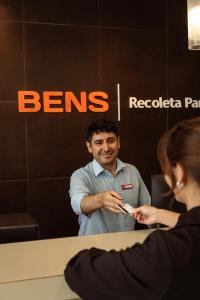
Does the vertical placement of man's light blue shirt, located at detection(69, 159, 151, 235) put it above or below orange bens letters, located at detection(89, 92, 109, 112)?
below

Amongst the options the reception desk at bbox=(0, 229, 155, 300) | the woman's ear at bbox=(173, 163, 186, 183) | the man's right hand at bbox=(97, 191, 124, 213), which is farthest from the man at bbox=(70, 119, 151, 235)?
the woman's ear at bbox=(173, 163, 186, 183)

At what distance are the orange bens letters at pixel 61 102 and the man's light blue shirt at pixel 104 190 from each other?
5.82 ft

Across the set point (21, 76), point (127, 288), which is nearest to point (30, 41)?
point (21, 76)

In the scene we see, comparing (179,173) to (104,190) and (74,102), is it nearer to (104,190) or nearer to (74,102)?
(104,190)

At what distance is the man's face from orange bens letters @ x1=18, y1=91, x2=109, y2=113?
1.73 meters

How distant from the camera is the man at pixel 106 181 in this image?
2641mm

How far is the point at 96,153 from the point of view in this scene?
287 cm

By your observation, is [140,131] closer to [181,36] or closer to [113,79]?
[113,79]

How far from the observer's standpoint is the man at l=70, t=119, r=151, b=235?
2.64 m

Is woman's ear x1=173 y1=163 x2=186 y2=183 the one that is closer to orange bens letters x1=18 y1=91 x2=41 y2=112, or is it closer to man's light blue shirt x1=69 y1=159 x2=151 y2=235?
man's light blue shirt x1=69 y1=159 x2=151 y2=235

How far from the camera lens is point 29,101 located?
4.43 m

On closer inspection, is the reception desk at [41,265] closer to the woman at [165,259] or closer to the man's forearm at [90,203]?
the woman at [165,259]

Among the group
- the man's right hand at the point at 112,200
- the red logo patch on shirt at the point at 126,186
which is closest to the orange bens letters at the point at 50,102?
the red logo patch on shirt at the point at 126,186

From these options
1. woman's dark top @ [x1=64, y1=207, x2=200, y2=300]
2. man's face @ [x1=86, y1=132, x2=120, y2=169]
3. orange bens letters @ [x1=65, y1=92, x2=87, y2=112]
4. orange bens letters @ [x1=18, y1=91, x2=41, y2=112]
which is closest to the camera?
woman's dark top @ [x1=64, y1=207, x2=200, y2=300]
